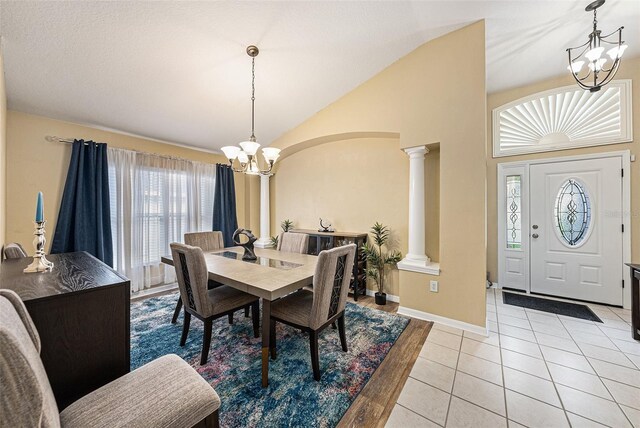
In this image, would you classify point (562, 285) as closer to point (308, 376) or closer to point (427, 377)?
point (427, 377)

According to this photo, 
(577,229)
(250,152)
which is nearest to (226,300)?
(250,152)

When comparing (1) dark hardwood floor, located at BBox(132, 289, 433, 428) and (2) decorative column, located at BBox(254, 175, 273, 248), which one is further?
(2) decorative column, located at BBox(254, 175, 273, 248)

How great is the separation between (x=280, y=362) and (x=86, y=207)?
2981 mm

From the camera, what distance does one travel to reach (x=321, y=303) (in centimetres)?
176

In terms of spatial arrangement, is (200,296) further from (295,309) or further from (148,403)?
(148,403)

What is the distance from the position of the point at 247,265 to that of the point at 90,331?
3.98 ft

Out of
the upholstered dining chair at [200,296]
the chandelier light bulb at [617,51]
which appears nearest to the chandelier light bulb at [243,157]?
the upholstered dining chair at [200,296]

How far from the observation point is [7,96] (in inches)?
Answer: 93.6

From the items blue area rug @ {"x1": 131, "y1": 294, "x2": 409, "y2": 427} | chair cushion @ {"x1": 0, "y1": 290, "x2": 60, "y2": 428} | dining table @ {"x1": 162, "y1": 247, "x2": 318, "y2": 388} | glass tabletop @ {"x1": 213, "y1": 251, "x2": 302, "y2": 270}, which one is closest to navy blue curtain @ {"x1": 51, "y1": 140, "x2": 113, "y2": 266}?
blue area rug @ {"x1": 131, "y1": 294, "x2": 409, "y2": 427}

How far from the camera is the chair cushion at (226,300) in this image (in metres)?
2.00

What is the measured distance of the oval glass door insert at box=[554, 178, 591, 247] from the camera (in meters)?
3.14

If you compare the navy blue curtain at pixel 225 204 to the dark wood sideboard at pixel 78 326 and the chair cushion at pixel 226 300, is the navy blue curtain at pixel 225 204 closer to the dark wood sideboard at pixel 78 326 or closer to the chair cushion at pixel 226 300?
the chair cushion at pixel 226 300

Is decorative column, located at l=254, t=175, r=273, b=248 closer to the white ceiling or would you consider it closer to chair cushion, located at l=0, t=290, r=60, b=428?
the white ceiling

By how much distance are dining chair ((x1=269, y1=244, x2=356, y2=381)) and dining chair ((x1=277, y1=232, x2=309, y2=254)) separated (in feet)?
2.73
